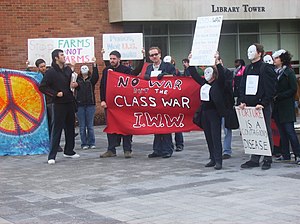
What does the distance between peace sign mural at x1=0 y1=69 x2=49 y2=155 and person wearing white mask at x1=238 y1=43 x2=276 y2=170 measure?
4672 mm

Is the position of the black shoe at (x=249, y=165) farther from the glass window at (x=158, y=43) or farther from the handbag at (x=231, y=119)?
the glass window at (x=158, y=43)

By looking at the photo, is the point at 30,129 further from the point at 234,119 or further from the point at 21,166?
the point at 234,119

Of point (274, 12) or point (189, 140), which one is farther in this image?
point (274, 12)

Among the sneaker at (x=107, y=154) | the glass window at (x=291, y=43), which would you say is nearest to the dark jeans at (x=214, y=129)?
the sneaker at (x=107, y=154)

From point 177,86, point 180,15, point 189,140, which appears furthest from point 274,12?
point 177,86

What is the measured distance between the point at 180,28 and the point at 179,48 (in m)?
0.66

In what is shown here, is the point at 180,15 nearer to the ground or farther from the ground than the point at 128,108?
farther from the ground

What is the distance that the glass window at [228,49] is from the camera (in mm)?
22766

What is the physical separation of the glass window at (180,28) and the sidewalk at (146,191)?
33.1 ft

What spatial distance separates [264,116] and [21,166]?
14.4ft

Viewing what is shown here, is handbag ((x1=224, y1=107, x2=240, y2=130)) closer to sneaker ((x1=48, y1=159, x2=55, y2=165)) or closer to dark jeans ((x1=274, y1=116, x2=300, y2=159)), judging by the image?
dark jeans ((x1=274, y1=116, x2=300, y2=159))

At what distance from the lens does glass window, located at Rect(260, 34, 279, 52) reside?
76.6 ft

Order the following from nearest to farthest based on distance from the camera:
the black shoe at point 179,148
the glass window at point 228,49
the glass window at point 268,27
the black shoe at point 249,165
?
the black shoe at point 249,165 → the black shoe at point 179,148 → the glass window at point 228,49 → the glass window at point 268,27

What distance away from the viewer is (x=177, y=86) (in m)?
11.8
